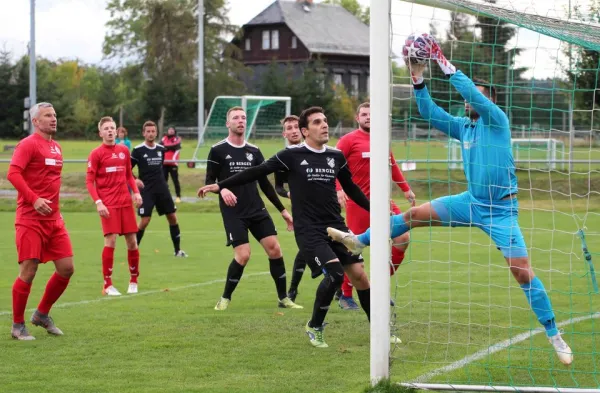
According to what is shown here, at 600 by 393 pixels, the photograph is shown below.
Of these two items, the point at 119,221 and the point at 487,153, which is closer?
the point at 487,153

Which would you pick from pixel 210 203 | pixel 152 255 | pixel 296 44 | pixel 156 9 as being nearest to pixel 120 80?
pixel 156 9

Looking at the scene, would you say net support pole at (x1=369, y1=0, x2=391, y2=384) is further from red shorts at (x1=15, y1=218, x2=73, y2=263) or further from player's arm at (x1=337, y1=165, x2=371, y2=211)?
red shorts at (x1=15, y1=218, x2=73, y2=263)

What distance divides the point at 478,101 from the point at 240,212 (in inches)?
147

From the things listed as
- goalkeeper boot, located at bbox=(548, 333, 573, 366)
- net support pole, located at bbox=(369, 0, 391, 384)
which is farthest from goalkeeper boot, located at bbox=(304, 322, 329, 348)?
goalkeeper boot, located at bbox=(548, 333, 573, 366)

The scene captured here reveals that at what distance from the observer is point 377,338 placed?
6.16 m

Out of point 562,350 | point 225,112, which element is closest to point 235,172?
point 562,350

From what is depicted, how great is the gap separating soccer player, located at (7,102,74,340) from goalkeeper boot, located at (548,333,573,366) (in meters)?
4.20

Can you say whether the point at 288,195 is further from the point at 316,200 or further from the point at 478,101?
the point at 478,101

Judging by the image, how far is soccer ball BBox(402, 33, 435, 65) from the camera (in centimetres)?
664

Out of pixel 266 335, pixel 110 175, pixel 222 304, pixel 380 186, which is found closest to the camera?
pixel 380 186

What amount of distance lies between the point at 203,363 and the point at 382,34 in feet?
9.36

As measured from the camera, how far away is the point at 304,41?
269 feet

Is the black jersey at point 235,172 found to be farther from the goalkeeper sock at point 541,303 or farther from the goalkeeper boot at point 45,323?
the goalkeeper sock at point 541,303

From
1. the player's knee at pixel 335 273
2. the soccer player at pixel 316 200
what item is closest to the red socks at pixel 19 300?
the soccer player at pixel 316 200
